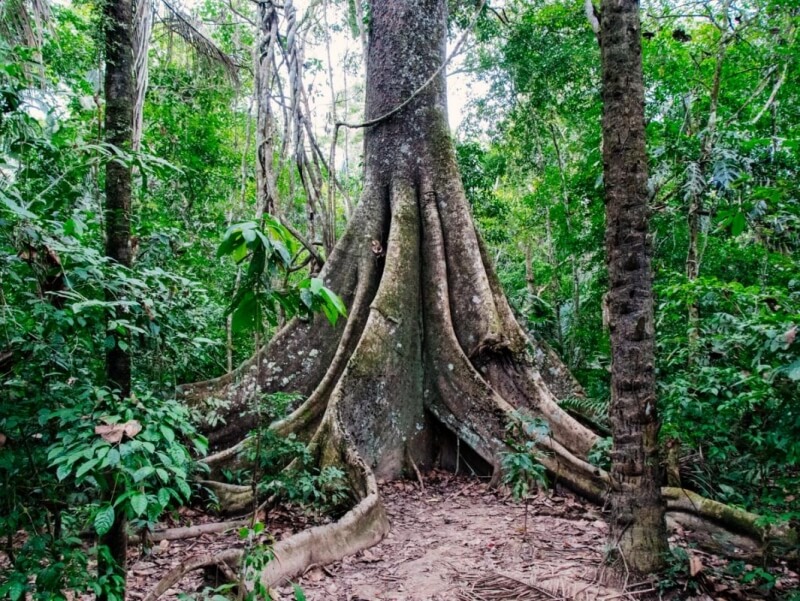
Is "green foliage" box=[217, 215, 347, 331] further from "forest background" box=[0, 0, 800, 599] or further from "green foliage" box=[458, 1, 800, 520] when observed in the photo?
"green foliage" box=[458, 1, 800, 520]

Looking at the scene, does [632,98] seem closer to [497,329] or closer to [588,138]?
[497,329]

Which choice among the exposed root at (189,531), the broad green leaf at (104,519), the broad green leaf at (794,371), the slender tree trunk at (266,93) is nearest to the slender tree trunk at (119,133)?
the broad green leaf at (104,519)

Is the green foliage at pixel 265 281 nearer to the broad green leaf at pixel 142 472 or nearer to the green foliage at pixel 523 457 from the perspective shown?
the broad green leaf at pixel 142 472

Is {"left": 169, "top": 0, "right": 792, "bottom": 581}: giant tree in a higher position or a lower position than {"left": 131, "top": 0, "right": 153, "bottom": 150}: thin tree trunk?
lower

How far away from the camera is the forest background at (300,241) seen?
1851 mm

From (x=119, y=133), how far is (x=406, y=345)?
120 inches

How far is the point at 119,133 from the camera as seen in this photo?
236 cm

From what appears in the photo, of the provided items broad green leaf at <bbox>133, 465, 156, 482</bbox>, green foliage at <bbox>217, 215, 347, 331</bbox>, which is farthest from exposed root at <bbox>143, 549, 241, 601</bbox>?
green foliage at <bbox>217, 215, 347, 331</bbox>

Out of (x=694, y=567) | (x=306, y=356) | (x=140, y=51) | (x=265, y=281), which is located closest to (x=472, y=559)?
(x=694, y=567)

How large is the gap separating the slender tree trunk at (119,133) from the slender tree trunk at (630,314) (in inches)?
86.9

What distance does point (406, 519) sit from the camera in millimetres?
3904

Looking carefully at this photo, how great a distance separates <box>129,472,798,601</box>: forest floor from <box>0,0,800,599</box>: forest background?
0.48m

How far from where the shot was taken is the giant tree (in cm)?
431

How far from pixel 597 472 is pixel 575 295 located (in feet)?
15.9
